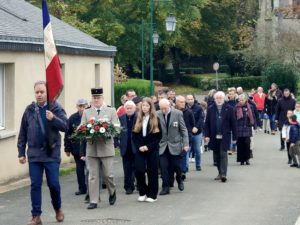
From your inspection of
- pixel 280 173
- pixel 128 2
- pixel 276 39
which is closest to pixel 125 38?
pixel 128 2

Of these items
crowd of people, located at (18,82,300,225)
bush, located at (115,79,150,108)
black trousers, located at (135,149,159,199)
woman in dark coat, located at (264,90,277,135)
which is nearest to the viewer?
crowd of people, located at (18,82,300,225)

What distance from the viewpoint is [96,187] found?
1262 centimetres

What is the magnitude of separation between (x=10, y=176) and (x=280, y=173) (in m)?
6.17

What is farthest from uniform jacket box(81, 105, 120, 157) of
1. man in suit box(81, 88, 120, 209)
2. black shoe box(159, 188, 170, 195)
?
black shoe box(159, 188, 170, 195)

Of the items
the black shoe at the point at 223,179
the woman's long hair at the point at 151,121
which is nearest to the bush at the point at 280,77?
the black shoe at the point at 223,179

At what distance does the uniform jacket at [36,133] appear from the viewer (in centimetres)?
1089

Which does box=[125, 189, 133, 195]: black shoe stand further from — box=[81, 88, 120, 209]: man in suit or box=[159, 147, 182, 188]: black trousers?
box=[81, 88, 120, 209]: man in suit

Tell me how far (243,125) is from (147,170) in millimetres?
7648

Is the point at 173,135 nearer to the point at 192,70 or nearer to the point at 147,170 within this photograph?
the point at 147,170

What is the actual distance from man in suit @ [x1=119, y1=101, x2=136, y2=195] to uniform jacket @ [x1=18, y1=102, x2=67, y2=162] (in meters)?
3.40

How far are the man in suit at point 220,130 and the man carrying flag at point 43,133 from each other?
5.79 metres

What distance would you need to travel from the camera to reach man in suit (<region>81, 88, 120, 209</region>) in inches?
496

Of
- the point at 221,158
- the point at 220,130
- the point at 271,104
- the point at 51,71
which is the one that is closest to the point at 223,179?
the point at 221,158

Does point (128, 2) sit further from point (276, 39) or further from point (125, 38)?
point (276, 39)
